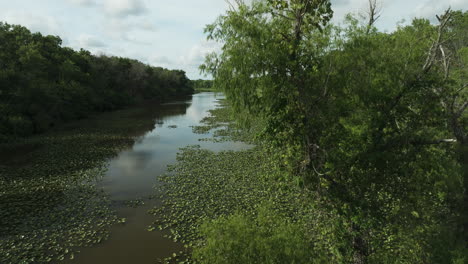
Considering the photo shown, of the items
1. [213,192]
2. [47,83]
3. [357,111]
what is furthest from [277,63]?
[47,83]

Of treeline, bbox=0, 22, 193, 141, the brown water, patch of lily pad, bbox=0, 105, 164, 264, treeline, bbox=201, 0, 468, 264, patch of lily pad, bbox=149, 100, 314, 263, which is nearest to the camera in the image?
treeline, bbox=201, 0, 468, 264

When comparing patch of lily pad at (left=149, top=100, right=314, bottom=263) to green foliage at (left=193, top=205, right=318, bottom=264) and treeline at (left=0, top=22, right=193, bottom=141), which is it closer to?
green foliage at (left=193, top=205, right=318, bottom=264)

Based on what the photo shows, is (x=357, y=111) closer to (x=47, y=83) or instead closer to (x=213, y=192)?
(x=213, y=192)

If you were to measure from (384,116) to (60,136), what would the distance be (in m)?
38.9

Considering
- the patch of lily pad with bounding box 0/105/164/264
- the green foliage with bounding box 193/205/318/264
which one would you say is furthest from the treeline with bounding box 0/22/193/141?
the green foliage with bounding box 193/205/318/264

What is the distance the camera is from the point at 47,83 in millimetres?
37906

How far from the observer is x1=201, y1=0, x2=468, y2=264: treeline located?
22.9 ft

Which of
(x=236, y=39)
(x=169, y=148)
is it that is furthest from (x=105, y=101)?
(x=236, y=39)

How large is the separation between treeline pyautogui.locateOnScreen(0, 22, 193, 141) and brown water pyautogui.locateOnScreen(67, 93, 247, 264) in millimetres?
15871

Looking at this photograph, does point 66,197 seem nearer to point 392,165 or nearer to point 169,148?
point 169,148

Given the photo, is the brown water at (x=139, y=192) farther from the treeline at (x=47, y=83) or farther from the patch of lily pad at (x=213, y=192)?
the treeline at (x=47, y=83)

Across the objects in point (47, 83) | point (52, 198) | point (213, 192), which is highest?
point (47, 83)

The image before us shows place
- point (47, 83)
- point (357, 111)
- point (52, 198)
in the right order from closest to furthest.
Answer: point (357, 111), point (52, 198), point (47, 83)

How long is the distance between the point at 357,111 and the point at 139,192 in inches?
616
